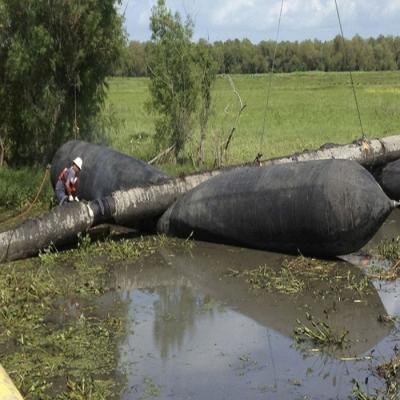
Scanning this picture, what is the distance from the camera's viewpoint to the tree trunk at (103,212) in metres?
10.7

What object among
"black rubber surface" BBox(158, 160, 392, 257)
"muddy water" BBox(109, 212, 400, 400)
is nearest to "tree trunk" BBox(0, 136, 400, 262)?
"black rubber surface" BBox(158, 160, 392, 257)

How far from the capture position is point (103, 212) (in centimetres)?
1158

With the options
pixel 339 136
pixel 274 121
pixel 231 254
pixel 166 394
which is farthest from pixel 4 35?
pixel 274 121

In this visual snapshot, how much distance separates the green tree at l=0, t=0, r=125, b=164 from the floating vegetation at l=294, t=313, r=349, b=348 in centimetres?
1010

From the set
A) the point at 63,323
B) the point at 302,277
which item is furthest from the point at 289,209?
the point at 63,323

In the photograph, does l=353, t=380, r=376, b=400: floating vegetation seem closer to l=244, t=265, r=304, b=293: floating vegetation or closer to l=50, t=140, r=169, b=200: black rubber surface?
l=244, t=265, r=304, b=293: floating vegetation

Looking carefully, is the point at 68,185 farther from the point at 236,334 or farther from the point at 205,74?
the point at 205,74

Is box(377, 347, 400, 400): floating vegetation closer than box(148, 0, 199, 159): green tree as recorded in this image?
Yes

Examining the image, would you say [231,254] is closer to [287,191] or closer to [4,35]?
[287,191]

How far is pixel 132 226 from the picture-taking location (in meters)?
12.8

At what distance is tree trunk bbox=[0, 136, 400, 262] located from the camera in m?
10.7

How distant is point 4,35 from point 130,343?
10.6 m

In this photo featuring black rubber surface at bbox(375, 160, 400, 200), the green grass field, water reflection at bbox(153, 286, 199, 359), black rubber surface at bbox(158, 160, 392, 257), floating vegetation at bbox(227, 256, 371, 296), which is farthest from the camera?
the green grass field

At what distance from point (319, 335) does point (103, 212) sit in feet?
17.8
